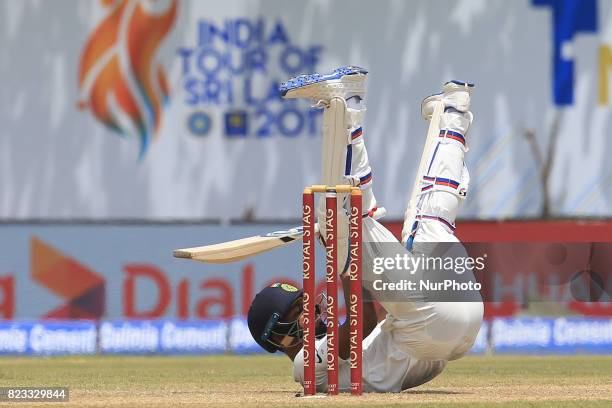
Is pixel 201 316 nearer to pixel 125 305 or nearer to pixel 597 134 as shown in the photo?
pixel 125 305

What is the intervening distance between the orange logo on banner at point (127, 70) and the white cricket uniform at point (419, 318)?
12.8m

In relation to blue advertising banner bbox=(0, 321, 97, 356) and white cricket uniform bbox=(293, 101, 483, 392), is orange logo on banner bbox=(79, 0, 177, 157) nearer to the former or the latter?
blue advertising banner bbox=(0, 321, 97, 356)

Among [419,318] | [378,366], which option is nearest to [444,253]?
[419,318]

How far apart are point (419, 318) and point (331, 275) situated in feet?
3.50

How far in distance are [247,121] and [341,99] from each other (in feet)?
43.1

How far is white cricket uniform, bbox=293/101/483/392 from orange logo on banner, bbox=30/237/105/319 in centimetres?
1191

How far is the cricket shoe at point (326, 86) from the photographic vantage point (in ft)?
38.2

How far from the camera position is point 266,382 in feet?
47.0

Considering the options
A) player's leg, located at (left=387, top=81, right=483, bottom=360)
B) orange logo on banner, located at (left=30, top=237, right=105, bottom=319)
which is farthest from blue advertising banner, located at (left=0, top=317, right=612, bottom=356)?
player's leg, located at (left=387, top=81, right=483, bottom=360)

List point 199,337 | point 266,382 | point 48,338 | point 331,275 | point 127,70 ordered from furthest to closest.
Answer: point 127,70 < point 199,337 < point 48,338 < point 266,382 < point 331,275

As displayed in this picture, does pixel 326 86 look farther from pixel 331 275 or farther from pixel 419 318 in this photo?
pixel 419 318

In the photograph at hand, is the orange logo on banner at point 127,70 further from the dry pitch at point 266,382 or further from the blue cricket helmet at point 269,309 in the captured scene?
the blue cricket helmet at point 269,309

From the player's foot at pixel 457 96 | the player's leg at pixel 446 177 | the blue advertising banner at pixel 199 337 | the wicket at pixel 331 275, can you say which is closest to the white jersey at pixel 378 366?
the wicket at pixel 331 275

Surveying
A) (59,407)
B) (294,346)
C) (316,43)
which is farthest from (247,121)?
(59,407)
